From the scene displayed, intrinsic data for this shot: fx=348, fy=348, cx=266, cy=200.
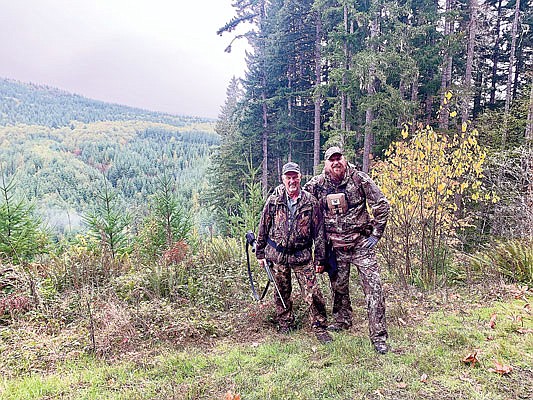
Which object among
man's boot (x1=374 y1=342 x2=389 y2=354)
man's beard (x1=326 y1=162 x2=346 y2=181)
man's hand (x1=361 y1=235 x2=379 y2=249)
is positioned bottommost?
man's boot (x1=374 y1=342 x2=389 y2=354)

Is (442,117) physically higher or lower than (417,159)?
higher

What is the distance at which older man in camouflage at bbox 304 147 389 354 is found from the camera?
3818 mm

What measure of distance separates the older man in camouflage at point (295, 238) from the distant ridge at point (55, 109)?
118259 mm

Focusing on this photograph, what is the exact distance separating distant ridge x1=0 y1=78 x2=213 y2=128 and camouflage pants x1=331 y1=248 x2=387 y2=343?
389ft

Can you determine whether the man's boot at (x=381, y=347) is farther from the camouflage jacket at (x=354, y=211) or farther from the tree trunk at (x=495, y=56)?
the tree trunk at (x=495, y=56)

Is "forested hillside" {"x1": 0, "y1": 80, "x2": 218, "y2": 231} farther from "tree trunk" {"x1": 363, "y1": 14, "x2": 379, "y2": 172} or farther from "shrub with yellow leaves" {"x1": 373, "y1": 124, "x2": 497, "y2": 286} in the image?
"tree trunk" {"x1": 363, "y1": 14, "x2": 379, "y2": 172}

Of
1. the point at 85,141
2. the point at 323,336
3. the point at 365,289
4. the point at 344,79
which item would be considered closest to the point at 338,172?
the point at 365,289

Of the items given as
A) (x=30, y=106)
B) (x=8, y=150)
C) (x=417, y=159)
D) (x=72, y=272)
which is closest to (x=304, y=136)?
(x=417, y=159)

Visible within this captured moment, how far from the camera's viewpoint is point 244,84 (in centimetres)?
2453

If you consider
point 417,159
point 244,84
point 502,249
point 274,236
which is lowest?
point 502,249

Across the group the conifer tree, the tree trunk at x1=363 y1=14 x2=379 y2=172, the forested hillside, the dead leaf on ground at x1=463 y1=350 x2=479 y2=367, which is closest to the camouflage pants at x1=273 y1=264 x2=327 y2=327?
the dead leaf on ground at x1=463 y1=350 x2=479 y2=367

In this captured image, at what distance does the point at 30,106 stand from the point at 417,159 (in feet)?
526

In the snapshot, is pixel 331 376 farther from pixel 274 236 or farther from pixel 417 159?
pixel 417 159

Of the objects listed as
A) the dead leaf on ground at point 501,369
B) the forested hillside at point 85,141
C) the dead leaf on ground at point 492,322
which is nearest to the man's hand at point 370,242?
the dead leaf on ground at point 501,369
